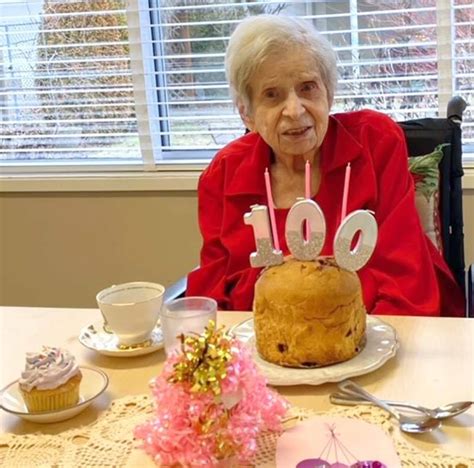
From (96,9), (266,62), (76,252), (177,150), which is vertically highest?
(96,9)

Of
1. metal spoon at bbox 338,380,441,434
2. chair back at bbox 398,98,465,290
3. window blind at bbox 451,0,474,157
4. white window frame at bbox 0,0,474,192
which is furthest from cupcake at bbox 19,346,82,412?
window blind at bbox 451,0,474,157

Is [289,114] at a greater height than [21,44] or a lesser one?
lesser

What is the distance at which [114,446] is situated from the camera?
94cm

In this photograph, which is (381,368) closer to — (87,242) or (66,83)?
(87,242)

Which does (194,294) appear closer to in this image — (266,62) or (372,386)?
(266,62)

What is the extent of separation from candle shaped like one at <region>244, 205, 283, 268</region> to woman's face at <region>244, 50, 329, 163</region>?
2.02 ft

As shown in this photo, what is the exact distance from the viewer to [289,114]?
1.68m

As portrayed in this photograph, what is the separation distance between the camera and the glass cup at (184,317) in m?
1.16

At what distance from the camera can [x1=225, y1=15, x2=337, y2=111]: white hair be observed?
1.65 metres

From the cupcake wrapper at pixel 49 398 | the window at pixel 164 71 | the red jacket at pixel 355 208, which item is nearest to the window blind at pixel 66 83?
the window at pixel 164 71

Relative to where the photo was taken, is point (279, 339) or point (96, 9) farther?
point (96, 9)

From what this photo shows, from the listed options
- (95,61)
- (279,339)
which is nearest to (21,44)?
(95,61)

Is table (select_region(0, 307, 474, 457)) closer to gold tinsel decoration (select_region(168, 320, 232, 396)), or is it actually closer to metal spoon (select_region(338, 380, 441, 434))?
metal spoon (select_region(338, 380, 441, 434))

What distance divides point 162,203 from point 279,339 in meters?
1.67
